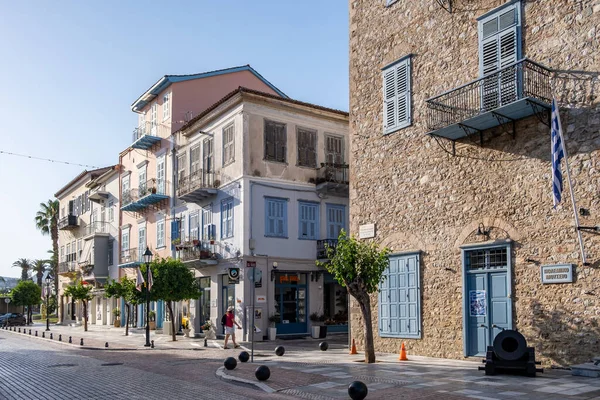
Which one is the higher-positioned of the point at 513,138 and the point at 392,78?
the point at 392,78

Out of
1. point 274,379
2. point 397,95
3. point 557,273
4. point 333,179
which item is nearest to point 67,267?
point 333,179

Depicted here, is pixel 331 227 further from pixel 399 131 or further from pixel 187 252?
pixel 399 131

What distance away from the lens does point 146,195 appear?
33906 millimetres

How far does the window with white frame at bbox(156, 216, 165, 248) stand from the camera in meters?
33.6

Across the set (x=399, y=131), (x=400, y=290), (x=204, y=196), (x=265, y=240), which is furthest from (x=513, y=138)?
(x=204, y=196)

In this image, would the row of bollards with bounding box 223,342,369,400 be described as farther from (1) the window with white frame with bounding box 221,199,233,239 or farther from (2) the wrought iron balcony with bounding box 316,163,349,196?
(2) the wrought iron balcony with bounding box 316,163,349,196

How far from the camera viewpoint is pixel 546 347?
13477 mm

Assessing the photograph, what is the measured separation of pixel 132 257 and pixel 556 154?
29607 millimetres

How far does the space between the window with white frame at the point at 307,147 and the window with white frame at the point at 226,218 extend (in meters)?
3.56

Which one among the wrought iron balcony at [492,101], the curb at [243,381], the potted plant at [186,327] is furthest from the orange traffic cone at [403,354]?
the potted plant at [186,327]

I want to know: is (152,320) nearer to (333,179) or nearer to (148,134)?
(148,134)

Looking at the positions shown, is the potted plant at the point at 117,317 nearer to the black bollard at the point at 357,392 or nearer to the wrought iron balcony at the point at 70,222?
the wrought iron balcony at the point at 70,222

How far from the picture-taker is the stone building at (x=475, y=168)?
43.1 ft

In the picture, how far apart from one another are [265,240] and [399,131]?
32.7ft
